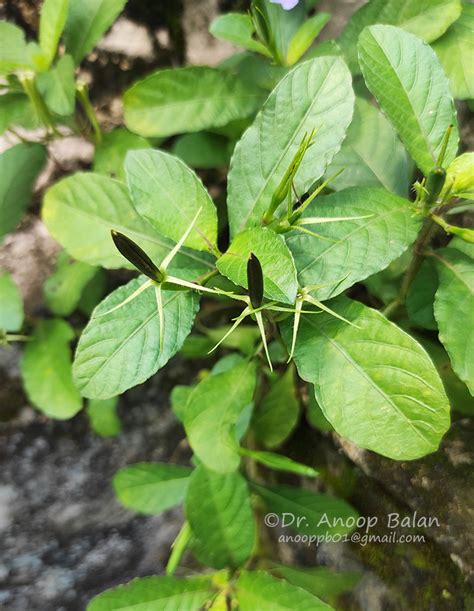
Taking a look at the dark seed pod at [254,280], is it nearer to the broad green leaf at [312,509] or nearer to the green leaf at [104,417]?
the broad green leaf at [312,509]

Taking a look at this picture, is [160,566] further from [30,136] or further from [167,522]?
[30,136]

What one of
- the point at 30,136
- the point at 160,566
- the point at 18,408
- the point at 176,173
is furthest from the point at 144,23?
the point at 160,566

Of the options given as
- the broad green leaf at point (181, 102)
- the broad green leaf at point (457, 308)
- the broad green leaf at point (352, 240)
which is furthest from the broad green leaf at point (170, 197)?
the broad green leaf at point (457, 308)

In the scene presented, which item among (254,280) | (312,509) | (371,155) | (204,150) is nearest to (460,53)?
(371,155)

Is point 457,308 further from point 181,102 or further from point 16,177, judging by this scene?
point 16,177

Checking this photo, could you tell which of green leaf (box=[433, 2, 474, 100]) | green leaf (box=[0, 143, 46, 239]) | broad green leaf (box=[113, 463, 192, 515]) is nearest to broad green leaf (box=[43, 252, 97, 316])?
green leaf (box=[0, 143, 46, 239])
